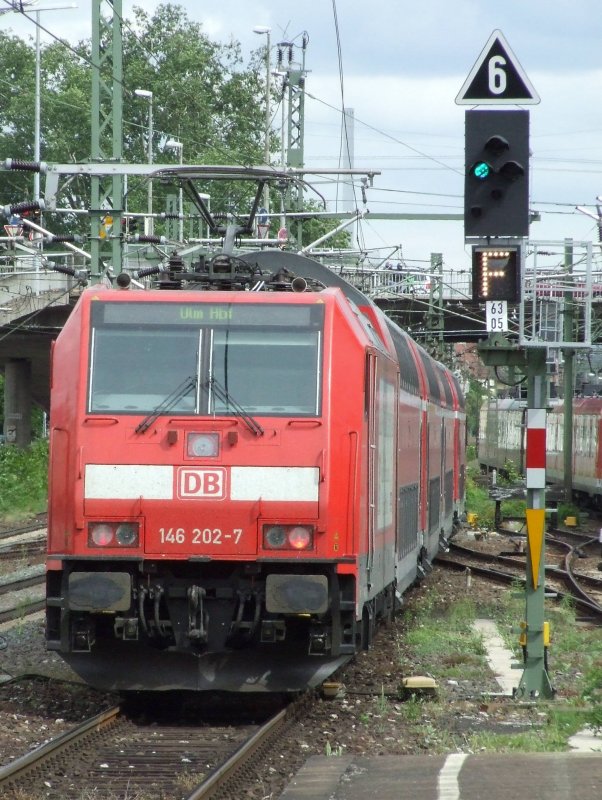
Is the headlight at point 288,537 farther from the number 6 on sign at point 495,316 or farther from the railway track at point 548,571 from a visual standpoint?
the railway track at point 548,571

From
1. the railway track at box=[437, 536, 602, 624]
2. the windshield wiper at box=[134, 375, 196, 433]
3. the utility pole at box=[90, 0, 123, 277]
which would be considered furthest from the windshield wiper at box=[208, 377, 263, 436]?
the utility pole at box=[90, 0, 123, 277]

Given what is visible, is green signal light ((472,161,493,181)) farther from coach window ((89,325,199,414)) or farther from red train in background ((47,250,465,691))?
coach window ((89,325,199,414))

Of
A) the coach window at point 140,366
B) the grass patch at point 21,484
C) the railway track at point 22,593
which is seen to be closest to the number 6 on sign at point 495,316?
the coach window at point 140,366

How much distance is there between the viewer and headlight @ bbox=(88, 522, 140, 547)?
366 inches

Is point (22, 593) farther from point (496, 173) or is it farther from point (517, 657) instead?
point (496, 173)

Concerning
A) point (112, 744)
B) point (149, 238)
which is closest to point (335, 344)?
point (112, 744)

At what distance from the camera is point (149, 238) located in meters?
24.5

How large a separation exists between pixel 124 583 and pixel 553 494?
3100cm

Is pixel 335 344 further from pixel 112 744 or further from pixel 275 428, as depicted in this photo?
pixel 112 744

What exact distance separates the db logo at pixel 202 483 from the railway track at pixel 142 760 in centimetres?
158

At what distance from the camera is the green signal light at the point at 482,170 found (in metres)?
10.1

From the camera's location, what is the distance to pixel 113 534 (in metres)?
9.30

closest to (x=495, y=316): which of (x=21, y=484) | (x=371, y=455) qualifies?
(x=371, y=455)

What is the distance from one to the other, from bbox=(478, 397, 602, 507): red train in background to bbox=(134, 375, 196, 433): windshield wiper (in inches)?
650
